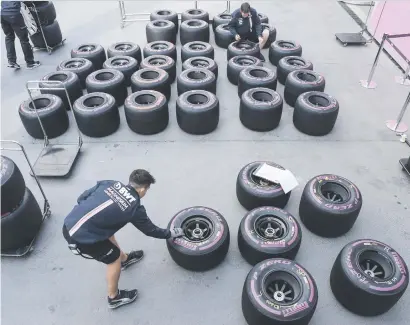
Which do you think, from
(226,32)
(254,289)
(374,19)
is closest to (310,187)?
(254,289)

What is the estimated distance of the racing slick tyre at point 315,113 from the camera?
6.91m

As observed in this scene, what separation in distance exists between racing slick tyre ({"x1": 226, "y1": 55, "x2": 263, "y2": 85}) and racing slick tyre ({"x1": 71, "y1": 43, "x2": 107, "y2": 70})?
3.23 meters

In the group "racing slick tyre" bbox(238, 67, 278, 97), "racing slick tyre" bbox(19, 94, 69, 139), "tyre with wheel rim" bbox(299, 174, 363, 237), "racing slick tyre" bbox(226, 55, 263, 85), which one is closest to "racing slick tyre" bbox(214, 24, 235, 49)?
"racing slick tyre" bbox(226, 55, 263, 85)

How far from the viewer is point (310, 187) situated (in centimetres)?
518

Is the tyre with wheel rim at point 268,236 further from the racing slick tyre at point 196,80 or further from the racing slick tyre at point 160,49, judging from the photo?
the racing slick tyre at point 160,49

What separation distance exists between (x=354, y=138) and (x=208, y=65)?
3670 mm

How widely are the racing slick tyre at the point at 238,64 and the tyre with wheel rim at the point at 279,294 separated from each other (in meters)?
5.42

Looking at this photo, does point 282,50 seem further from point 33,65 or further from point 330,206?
point 33,65

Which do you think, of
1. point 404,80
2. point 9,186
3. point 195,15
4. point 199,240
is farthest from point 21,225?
point 404,80

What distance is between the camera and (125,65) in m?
8.38

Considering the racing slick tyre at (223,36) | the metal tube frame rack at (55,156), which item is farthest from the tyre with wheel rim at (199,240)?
the racing slick tyre at (223,36)

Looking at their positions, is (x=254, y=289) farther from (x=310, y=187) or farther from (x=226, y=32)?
(x=226, y=32)

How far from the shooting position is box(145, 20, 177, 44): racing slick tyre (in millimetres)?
10297

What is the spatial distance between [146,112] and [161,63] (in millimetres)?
2209
